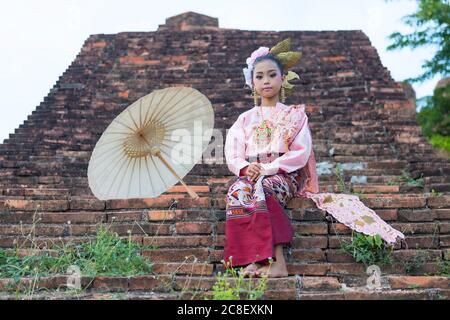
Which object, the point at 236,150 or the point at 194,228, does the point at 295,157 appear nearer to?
the point at 236,150

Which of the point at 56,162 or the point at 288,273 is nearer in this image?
the point at 288,273

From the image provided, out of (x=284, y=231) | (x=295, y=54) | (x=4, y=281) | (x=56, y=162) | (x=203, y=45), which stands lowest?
(x=4, y=281)

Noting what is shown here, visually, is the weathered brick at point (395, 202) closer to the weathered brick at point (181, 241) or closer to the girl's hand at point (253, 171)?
the girl's hand at point (253, 171)

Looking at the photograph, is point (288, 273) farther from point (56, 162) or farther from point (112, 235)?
point (56, 162)

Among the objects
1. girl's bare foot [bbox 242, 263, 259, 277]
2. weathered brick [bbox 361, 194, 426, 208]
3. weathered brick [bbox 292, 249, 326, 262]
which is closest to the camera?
girl's bare foot [bbox 242, 263, 259, 277]

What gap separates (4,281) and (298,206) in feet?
5.48

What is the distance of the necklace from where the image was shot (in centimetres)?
385

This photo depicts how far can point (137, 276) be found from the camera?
10.1ft

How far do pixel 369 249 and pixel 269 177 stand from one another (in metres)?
0.68

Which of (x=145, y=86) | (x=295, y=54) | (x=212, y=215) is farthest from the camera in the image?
(x=145, y=86)

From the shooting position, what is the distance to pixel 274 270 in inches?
125

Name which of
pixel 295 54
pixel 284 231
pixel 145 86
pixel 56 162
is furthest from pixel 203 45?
pixel 284 231

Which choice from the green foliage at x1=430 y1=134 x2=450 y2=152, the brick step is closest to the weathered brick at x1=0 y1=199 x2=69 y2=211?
the brick step

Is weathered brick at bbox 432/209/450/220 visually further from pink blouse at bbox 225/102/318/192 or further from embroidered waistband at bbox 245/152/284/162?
embroidered waistband at bbox 245/152/284/162
